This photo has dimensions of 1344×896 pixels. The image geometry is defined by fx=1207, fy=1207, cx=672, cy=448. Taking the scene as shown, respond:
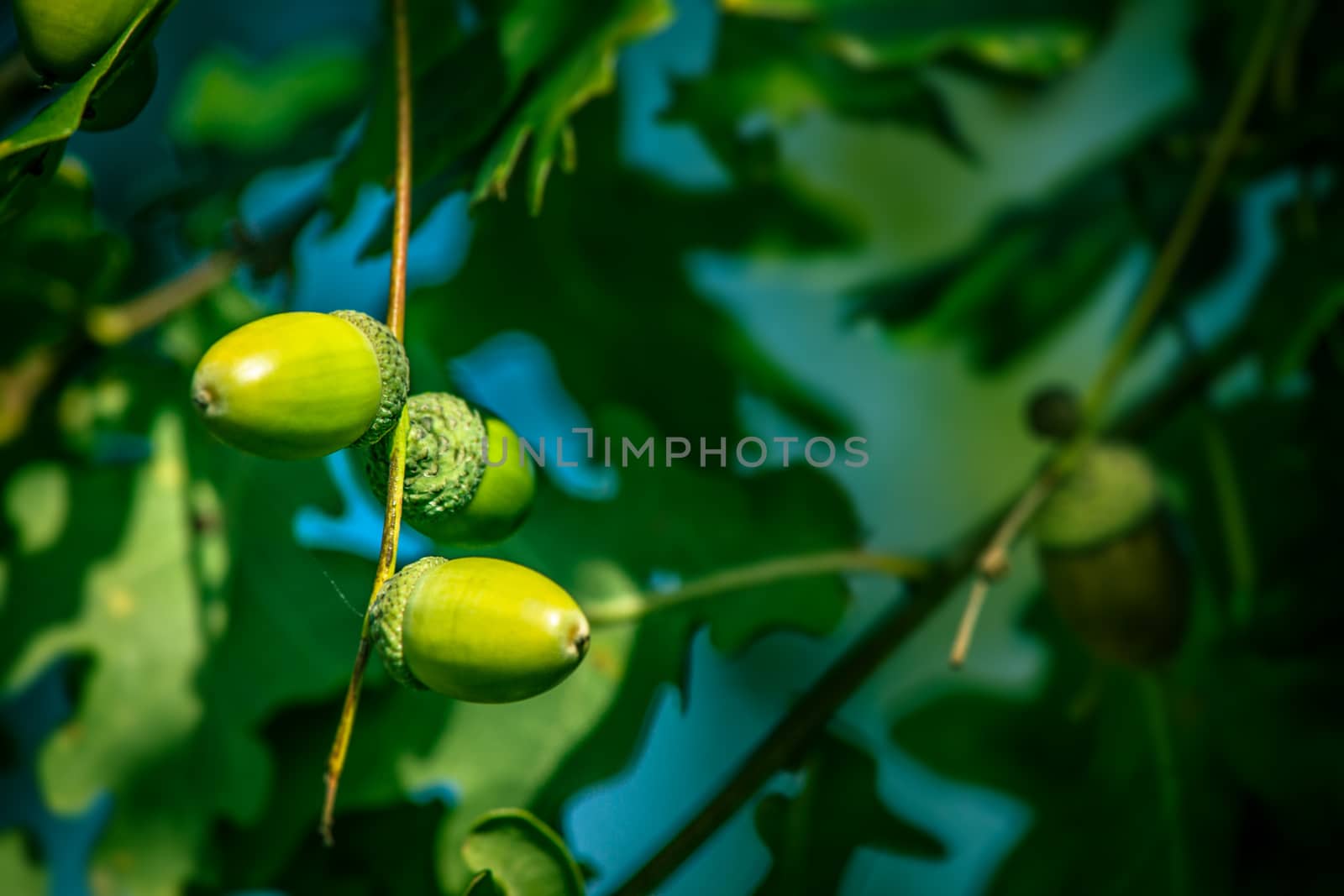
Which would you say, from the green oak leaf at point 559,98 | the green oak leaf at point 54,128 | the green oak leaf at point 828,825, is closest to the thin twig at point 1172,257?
the green oak leaf at point 828,825

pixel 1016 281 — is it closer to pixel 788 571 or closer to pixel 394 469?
pixel 788 571

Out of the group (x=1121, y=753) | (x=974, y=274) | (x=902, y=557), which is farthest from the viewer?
(x=974, y=274)

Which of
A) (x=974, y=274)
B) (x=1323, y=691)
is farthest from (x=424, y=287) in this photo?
(x=1323, y=691)

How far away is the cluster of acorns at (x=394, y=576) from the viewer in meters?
0.46

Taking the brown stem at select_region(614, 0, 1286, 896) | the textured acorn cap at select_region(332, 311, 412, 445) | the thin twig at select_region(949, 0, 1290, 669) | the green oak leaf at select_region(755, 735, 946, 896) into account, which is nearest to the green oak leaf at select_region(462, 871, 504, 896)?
the brown stem at select_region(614, 0, 1286, 896)

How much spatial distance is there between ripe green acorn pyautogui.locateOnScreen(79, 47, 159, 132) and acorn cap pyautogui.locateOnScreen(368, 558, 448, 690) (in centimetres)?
26

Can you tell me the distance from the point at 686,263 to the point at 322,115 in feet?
1.32

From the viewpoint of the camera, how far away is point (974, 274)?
131 centimetres

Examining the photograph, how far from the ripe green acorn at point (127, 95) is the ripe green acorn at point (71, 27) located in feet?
0.08

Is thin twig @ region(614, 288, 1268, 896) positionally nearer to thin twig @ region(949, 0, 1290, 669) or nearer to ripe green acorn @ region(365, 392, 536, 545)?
thin twig @ region(949, 0, 1290, 669)

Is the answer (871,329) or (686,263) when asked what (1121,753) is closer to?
(871,329)

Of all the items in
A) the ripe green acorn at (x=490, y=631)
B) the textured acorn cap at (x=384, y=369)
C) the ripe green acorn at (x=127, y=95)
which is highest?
the ripe green acorn at (x=127, y=95)

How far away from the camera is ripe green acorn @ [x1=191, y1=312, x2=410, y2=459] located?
0.46 meters

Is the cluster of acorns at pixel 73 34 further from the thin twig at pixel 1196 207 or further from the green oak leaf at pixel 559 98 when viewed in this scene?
the thin twig at pixel 1196 207
